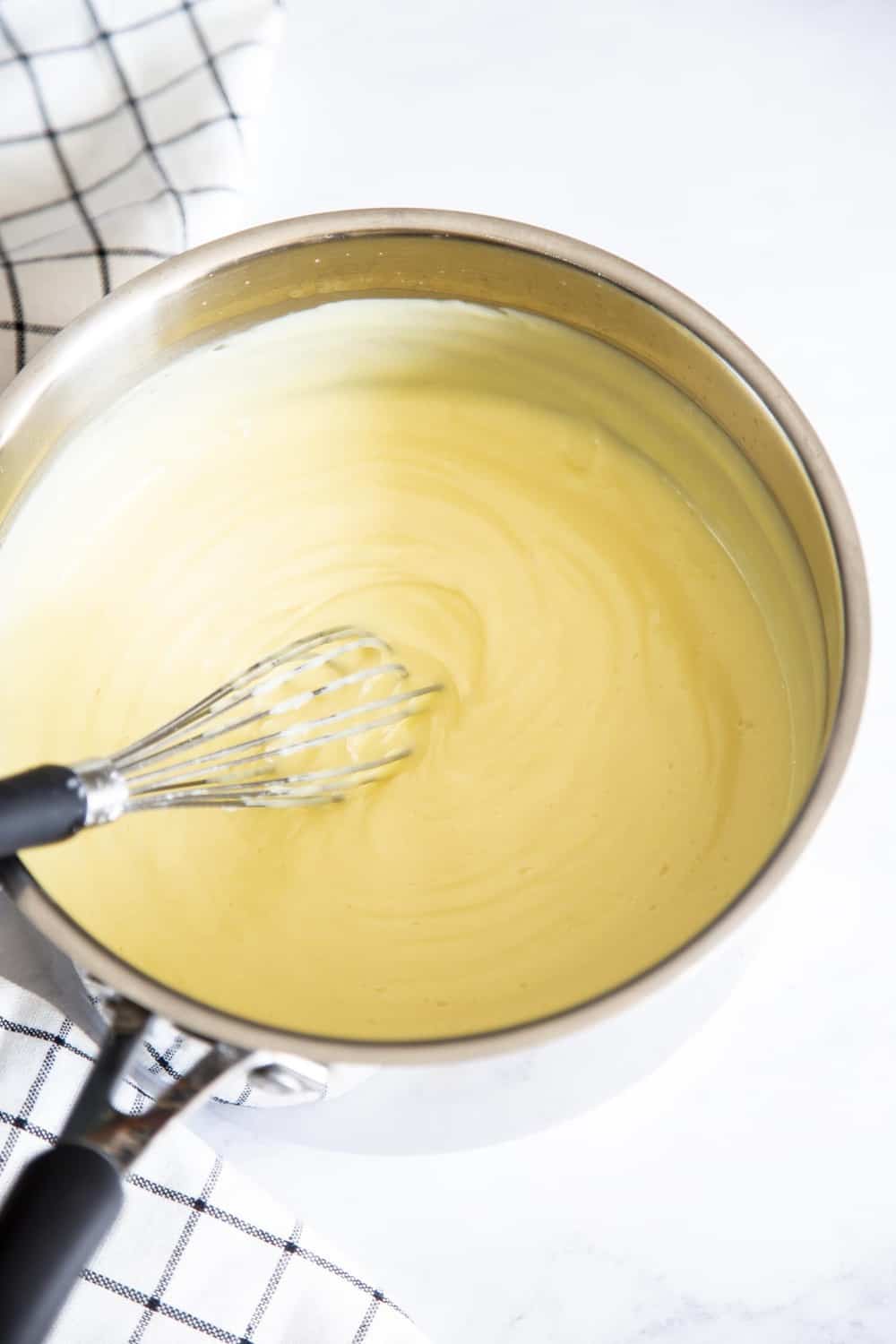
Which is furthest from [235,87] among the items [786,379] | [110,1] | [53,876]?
[53,876]

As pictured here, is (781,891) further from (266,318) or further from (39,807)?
(266,318)

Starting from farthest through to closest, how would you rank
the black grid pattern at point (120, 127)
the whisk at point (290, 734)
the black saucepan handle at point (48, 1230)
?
the black grid pattern at point (120, 127) → the whisk at point (290, 734) → the black saucepan handle at point (48, 1230)

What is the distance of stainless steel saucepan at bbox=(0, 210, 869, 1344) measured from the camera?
0.54m

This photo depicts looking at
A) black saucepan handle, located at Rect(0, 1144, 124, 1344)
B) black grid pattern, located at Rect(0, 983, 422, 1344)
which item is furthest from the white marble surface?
black saucepan handle, located at Rect(0, 1144, 124, 1344)

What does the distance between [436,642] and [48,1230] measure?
0.43m

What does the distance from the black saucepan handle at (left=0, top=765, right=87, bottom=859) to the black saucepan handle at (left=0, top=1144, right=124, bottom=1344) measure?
5.2 inches

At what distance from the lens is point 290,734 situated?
0.79 m

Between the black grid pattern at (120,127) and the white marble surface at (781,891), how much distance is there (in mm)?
65

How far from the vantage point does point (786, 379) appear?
3.09ft

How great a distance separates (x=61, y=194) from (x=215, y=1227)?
683mm

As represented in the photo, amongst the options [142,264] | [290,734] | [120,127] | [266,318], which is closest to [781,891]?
[290,734]

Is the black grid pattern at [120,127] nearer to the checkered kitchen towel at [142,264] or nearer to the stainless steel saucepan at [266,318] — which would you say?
the checkered kitchen towel at [142,264]

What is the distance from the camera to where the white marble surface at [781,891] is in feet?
2.60

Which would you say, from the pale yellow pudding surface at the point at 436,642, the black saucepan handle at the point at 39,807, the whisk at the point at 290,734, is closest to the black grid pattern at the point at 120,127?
the pale yellow pudding surface at the point at 436,642
